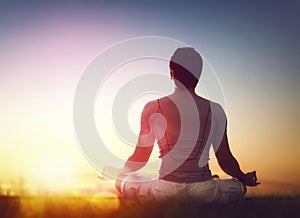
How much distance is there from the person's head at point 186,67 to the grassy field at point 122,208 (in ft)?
3.99

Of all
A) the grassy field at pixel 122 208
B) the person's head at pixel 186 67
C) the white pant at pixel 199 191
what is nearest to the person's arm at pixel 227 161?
the white pant at pixel 199 191

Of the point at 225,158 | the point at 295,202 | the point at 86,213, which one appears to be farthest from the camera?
the point at 225,158

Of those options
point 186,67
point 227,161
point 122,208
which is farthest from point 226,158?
point 122,208

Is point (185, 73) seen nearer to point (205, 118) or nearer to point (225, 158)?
point (205, 118)

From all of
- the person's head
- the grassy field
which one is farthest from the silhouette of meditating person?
the grassy field

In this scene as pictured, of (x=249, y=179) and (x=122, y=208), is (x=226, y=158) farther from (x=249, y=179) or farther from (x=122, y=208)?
(x=122, y=208)

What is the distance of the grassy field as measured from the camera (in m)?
5.55

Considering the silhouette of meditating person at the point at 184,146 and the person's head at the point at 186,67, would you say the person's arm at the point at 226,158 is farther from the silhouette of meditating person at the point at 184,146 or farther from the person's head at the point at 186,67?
the person's head at the point at 186,67

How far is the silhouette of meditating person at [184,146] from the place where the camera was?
249 inches

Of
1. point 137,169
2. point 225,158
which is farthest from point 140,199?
point 225,158

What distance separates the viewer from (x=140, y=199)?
6.61 metres

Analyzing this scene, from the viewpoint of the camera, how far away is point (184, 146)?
6379 mm

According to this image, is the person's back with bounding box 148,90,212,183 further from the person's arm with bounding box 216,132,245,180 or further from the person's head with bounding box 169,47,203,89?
the person's arm with bounding box 216,132,245,180

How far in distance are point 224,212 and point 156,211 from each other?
0.59m
